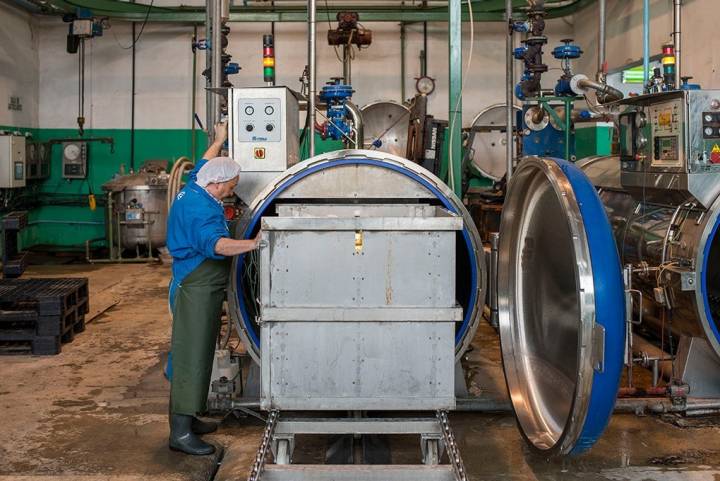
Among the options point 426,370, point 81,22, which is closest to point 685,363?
point 426,370

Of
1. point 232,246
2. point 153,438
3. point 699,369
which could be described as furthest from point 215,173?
point 699,369

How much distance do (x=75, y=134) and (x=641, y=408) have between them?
8.25 m

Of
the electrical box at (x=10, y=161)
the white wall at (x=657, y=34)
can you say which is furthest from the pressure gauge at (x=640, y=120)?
the electrical box at (x=10, y=161)

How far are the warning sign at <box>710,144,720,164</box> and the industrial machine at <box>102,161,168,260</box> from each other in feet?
21.0

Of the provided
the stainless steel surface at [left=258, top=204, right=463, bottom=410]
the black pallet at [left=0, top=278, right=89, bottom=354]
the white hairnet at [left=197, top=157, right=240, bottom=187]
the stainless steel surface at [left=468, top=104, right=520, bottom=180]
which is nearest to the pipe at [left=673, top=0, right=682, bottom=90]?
the stainless steel surface at [left=258, top=204, right=463, bottom=410]

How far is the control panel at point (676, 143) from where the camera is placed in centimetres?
331

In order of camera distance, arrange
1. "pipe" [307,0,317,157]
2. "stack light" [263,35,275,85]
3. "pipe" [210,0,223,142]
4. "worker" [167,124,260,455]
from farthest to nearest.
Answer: "pipe" [210,0,223,142] < "stack light" [263,35,275,85] < "pipe" [307,0,317,157] < "worker" [167,124,260,455]

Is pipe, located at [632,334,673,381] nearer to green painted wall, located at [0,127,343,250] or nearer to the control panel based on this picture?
the control panel

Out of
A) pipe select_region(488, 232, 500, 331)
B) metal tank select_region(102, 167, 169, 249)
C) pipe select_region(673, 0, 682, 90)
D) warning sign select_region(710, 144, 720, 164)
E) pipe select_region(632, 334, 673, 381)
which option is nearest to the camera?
warning sign select_region(710, 144, 720, 164)

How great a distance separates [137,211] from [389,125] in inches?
118

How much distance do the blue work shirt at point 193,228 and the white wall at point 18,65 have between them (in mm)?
6513

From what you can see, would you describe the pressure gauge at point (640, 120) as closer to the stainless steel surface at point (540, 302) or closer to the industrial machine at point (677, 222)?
the industrial machine at point (677, 222)

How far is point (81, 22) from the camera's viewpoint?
29.3 ft

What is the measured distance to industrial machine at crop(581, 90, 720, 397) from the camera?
332 cm
